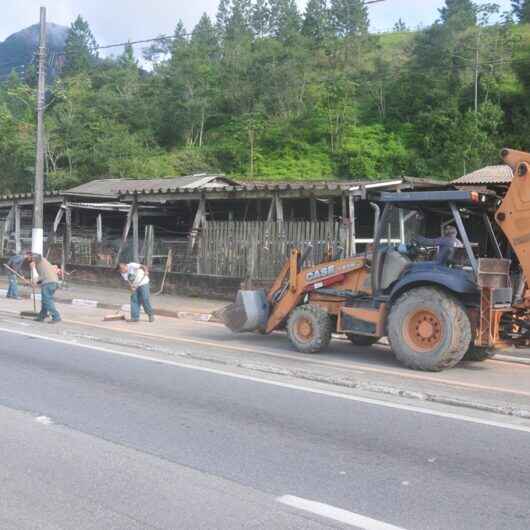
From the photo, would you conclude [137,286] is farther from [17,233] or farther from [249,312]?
[17,233]

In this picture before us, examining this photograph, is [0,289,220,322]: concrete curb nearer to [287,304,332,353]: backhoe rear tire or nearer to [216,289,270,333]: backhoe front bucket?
[216,289,270,333]: backhoe front bucket

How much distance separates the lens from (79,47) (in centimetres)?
7975

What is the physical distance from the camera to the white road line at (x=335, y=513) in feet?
13.9

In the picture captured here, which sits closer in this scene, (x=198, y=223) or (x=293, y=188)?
(x=293, y=188)

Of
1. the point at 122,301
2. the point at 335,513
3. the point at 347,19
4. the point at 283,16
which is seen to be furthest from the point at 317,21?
the point at 335,513

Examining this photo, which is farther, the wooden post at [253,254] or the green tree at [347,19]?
the green tree at [347,19]

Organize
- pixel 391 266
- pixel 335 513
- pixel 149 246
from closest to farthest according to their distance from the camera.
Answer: pixel 335 513 → pixel 391 266 → pixel 149 246

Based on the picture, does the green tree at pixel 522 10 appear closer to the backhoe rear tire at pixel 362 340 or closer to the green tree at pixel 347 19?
the green tree at pixel 347 19

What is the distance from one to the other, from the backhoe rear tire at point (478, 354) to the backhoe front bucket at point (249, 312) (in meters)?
3.20

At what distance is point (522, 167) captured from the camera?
8406 mm

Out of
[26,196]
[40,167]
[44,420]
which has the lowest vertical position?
[44,420]

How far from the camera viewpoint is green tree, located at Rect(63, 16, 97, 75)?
79.7 meters

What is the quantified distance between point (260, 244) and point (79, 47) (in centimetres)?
7024

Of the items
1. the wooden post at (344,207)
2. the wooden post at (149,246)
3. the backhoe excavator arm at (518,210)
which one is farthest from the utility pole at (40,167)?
the backhoe excavator arm at (518,210)
